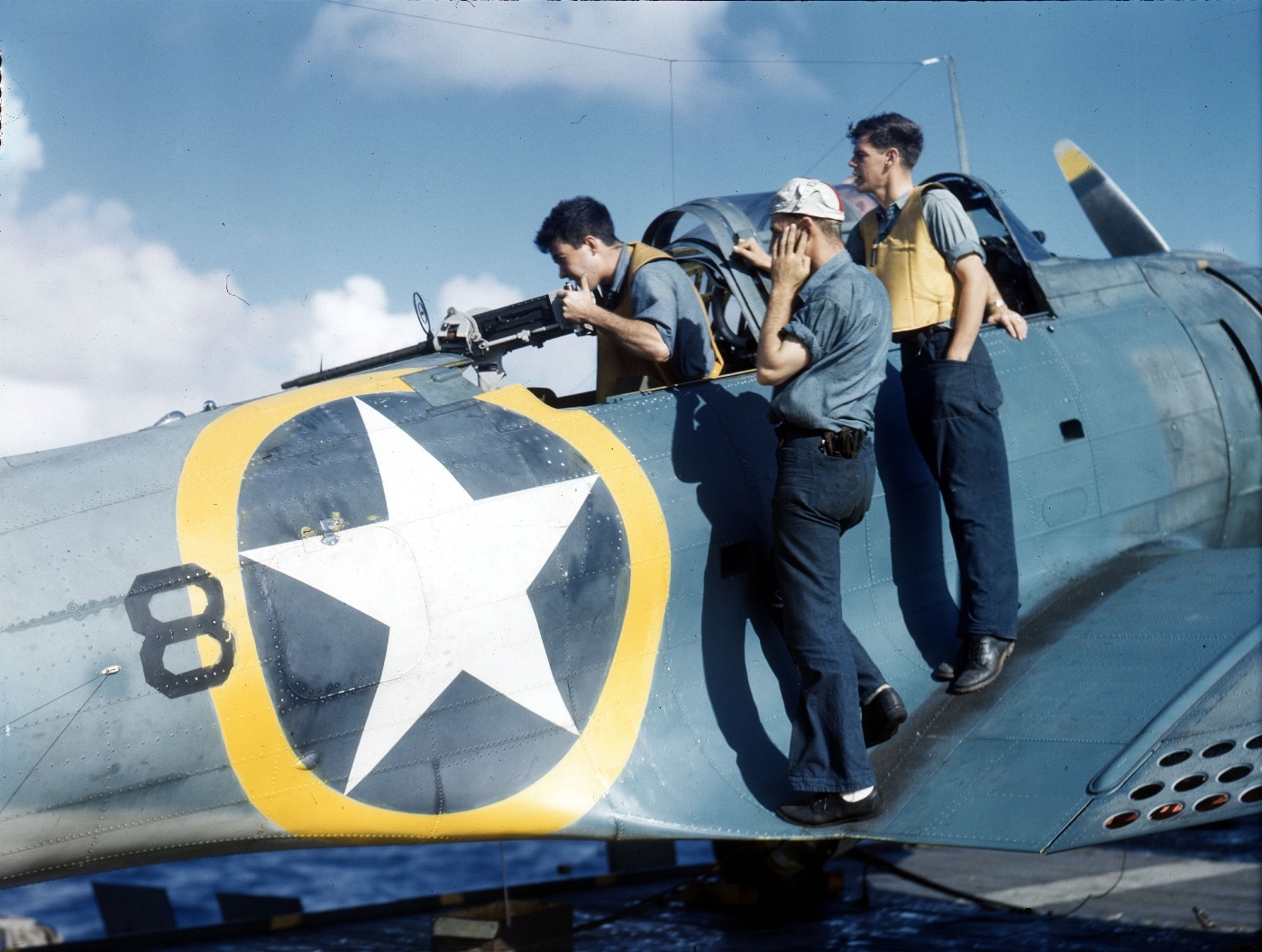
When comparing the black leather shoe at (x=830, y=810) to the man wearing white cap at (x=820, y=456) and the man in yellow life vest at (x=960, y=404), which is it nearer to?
the man wearing white cap at (x=820, y=456)

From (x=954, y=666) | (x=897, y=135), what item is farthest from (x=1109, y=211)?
(x=954, y=666)

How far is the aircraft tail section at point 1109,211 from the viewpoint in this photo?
298 inches

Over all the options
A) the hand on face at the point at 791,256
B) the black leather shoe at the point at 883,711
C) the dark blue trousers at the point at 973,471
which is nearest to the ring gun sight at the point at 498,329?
the hand on face at the point at 791,256

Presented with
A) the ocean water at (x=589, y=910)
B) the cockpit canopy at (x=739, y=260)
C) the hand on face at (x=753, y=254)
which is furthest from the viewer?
the ocean water at (x=589, y=910)

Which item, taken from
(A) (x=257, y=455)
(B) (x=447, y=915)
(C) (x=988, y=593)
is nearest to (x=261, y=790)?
(A) (x=257, y=455)

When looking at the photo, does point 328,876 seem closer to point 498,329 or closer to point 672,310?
point 498,329

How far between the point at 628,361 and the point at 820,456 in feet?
3.66

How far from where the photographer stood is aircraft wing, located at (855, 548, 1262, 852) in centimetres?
346

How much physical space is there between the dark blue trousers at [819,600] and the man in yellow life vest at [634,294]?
72cm

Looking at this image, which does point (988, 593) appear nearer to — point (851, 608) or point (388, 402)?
point (851, 608)

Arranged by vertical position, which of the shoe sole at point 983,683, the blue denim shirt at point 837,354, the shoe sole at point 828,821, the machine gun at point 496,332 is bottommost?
the shoe sole at point 828,821

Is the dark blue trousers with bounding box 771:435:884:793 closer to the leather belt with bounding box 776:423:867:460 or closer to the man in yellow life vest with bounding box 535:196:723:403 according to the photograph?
the leather belt with bounding box 776:423:867:460

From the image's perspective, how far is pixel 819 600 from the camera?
11.7 feet

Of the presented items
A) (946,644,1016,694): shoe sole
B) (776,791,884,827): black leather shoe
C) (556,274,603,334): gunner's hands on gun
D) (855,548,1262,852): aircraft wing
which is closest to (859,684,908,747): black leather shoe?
(855,548,1262,852): aircraft wing
